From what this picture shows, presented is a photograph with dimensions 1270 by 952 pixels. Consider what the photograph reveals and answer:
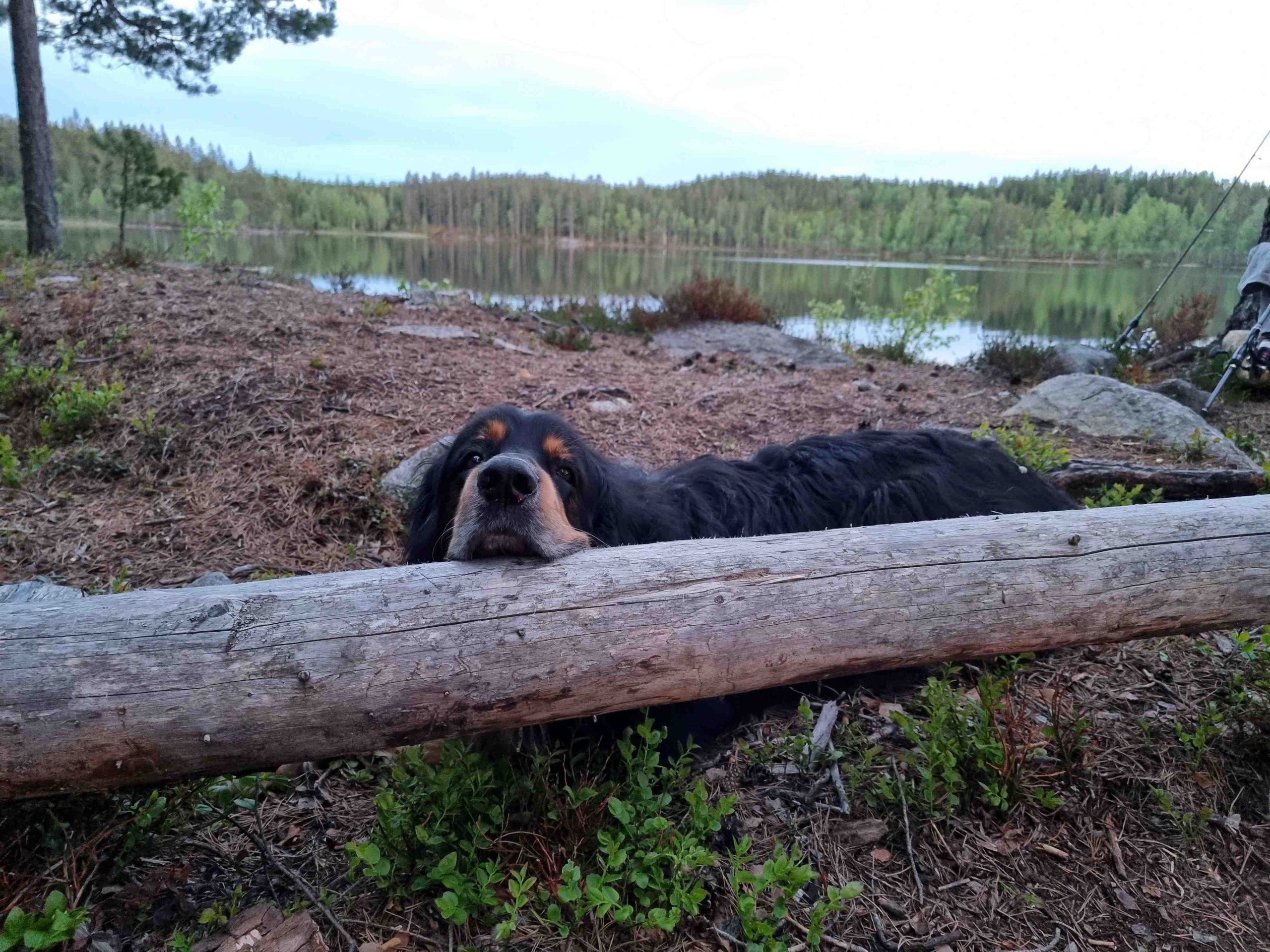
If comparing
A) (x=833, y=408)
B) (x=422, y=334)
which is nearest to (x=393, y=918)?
(x=833, y=408)

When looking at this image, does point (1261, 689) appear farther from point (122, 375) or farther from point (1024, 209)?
point (1024, 209)

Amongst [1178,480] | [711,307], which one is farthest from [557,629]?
[711,307]

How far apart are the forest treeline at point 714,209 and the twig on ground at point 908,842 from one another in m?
20.4

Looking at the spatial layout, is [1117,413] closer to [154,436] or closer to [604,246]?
[154,436]

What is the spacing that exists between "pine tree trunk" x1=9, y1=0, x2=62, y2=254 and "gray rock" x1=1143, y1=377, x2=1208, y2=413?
617 inches

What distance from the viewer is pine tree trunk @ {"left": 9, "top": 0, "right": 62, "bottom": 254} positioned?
11.0 m

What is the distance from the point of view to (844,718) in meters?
2.88

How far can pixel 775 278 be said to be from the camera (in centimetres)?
3403

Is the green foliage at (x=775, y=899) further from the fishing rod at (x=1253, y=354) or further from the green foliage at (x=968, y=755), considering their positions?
the fishing rod at (x=1253, y=354)

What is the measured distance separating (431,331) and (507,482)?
6504 mm

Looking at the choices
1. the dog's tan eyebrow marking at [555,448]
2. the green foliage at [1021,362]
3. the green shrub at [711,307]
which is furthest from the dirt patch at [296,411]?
the green shrub at [711,307]

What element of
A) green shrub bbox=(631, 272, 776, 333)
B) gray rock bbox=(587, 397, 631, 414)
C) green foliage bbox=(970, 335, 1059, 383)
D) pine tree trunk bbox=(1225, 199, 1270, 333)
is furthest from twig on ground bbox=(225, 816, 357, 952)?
green shrub bbox=(631, 272, 776, 333)

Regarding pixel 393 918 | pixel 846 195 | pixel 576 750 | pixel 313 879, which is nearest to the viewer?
pixel 393 918

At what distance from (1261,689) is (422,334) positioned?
7615 millimetres
